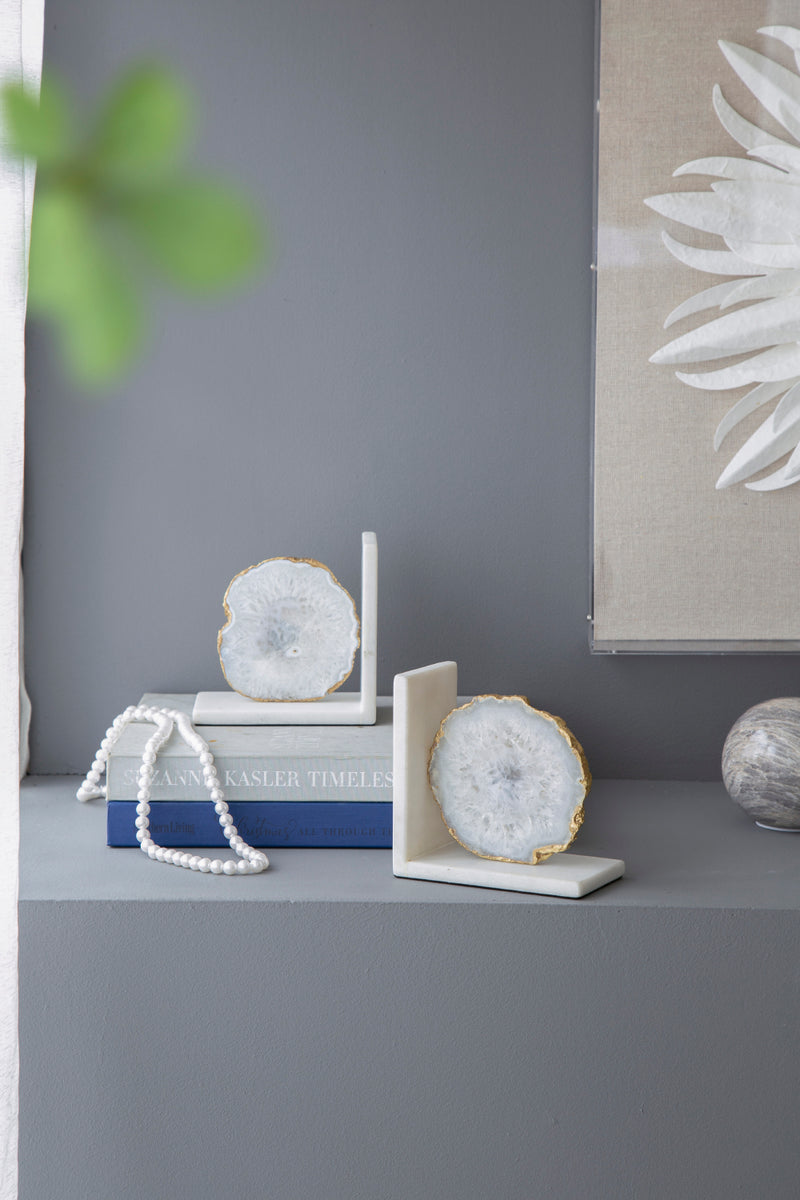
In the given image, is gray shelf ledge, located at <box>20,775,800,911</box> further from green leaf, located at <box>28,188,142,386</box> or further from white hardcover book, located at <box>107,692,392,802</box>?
green leaf, located at <box>28,188,142,386</box>

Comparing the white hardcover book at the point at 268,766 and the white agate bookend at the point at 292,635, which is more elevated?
the white agate bookend at the point at 292,635

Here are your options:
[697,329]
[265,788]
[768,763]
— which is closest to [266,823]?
[265,788]

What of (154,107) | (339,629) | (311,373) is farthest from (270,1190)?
(154,107)

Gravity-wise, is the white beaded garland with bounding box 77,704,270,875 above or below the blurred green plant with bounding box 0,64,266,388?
below

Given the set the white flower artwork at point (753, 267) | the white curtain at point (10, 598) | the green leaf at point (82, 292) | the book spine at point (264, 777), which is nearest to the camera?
the green leaf at point (82, 292)

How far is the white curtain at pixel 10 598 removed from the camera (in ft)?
2.21

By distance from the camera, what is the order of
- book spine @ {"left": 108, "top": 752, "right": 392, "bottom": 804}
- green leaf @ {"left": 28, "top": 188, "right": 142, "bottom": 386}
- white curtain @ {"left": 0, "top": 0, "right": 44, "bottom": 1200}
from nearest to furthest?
green leaf @ {"left": 28, "top": 188, "right": 142, "bottom": 386}, white curtain @ {"left": 0, "top": 0, "right": 44, "bottom": 1200}, book spine @ {"left": 108, "top": 752, "right": 392, "bottom": 804}

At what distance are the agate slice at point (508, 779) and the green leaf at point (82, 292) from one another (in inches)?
32.2

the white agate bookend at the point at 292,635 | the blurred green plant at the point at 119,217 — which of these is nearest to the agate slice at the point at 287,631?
the white agate bookend at the point at 292,635

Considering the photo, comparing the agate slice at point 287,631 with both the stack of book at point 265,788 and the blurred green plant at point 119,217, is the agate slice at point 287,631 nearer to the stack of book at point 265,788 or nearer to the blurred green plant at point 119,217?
the stack of book at point 265,788

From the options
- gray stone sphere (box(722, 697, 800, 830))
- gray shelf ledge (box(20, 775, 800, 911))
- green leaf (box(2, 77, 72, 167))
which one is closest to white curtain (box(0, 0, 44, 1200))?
gray shelf ledge (box(20, 775, 800, 911))

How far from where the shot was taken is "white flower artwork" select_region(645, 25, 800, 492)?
4.14ft

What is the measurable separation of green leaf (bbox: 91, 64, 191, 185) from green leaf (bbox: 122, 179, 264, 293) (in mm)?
10

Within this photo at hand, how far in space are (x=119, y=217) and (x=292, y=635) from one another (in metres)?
0.94
